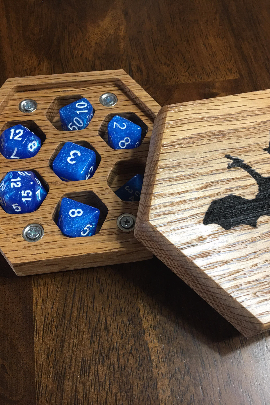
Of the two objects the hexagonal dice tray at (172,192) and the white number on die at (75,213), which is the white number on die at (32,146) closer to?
the hexagonal dice tray at (172,192)

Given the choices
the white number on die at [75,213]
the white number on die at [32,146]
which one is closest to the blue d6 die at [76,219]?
the white number on die at [75,213]

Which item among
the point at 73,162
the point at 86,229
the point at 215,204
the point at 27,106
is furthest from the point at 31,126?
the point at 215,204

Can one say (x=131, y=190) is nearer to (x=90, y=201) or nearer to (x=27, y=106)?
(x=90, y=201)

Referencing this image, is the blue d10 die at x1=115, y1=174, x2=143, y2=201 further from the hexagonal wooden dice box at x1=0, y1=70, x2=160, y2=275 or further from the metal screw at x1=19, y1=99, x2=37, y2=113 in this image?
the metal screw at x1=19, y1=99, x2=37, y2=113

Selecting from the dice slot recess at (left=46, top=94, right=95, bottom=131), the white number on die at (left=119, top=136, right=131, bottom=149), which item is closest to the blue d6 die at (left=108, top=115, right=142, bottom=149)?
the white number on die at (left=119, top=136, right=131, bottom=149)

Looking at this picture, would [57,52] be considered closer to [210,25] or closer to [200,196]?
[210,25]
